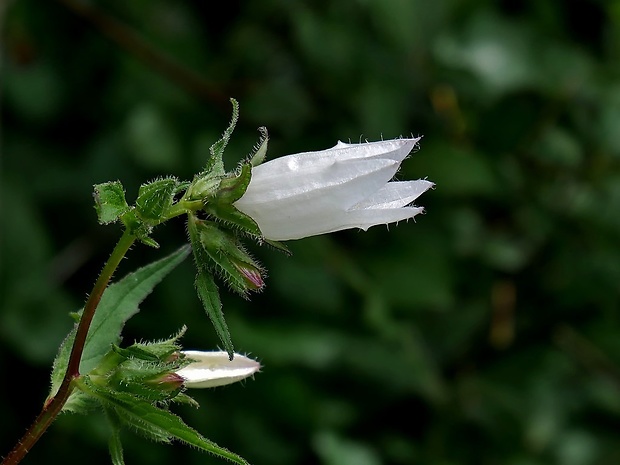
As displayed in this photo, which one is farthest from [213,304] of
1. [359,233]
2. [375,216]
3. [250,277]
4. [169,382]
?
[359,233]

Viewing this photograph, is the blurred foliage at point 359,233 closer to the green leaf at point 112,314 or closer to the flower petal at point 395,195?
the green leaf at point 112,314

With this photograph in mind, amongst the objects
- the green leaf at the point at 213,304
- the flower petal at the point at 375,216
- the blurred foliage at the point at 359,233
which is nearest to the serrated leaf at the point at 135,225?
the green leaf at the point at 213,304

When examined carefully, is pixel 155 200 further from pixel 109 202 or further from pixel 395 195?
pixel 395 195

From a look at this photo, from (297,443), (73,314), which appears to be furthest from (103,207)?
(297,443)

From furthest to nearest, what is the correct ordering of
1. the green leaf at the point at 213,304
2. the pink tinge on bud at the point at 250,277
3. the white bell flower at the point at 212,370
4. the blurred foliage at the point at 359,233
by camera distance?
the blurred foliage at the point at 359,233 < the white bell flower at the point at 212,370 < the pink tinge on bud at the point at 250,277 < the green leaf at the point at 213,304

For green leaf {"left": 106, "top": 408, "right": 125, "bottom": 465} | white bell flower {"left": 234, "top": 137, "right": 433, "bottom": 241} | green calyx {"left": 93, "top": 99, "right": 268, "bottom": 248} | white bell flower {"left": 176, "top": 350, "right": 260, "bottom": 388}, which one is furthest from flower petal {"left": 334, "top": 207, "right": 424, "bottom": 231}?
green leaf {"left": 106, "top": 408, "right": 125, "bottom": 465}
